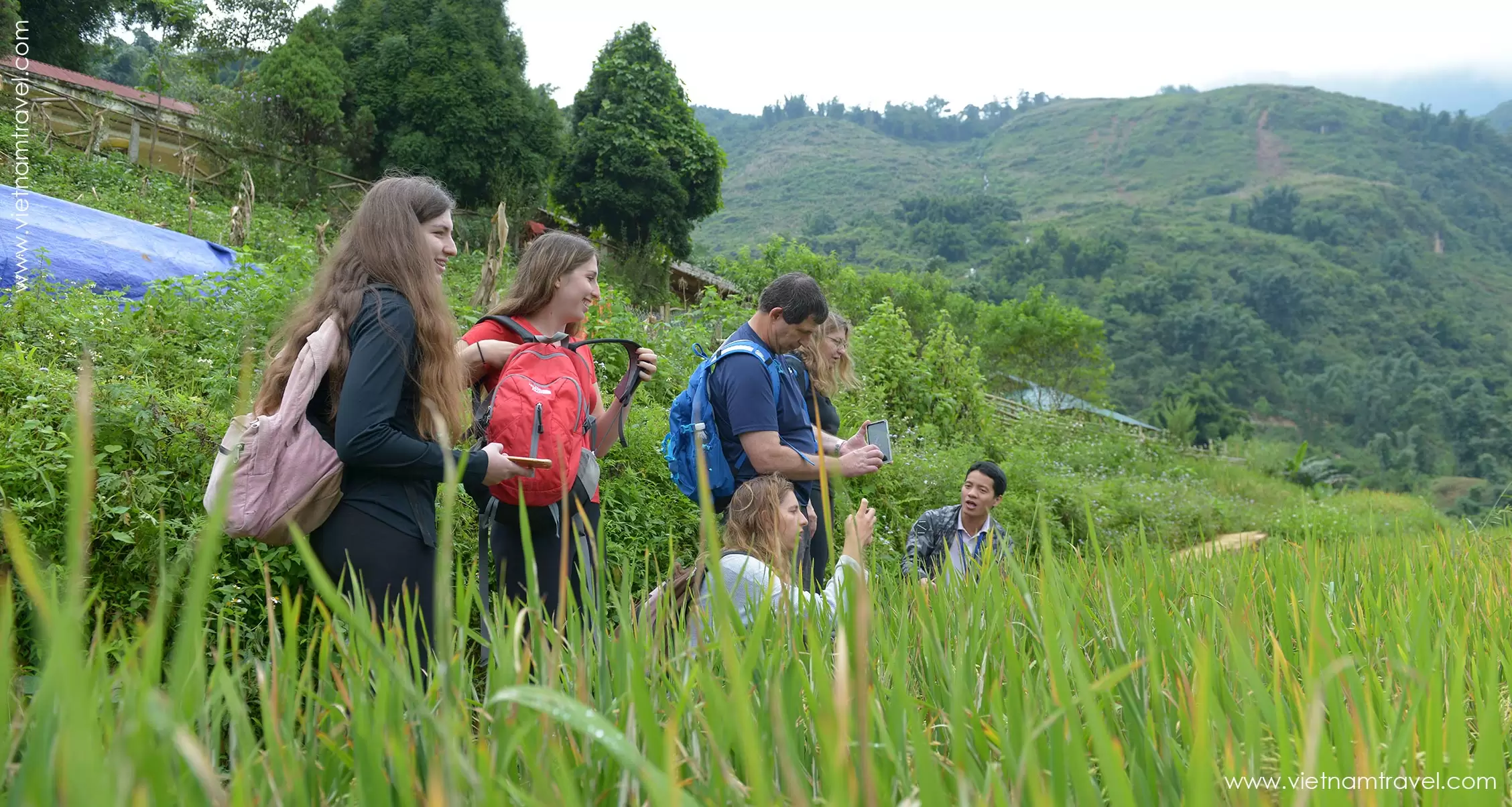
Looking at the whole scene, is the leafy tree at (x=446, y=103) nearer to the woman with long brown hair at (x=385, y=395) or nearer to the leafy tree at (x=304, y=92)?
the leafy tree at (x=304, y=92)

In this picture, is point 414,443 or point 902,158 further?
point 902,158

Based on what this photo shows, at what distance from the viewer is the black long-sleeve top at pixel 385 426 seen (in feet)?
7.13

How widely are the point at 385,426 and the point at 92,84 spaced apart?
28.5 metres

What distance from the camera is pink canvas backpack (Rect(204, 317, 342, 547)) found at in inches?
85.3

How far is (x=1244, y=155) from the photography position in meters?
119

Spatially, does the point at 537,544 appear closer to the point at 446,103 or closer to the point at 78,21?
the point at 446,103

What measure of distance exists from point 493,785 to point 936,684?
28.7 inches

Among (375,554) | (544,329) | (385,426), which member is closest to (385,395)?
(385,426)

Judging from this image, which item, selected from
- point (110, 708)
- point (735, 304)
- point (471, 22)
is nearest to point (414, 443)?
point (110, 708)

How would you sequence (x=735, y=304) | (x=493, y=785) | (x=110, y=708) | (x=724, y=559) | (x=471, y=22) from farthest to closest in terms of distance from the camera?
1. (x=471, y=22)
2. (x=735, y=304)
3. (x=724, y=559)
4. (x=110, y=708)
5. (x=493, y=785)

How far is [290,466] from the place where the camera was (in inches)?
85.9

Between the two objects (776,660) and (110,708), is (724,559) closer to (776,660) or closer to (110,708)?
(776,660)

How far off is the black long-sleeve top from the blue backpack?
1.12 m

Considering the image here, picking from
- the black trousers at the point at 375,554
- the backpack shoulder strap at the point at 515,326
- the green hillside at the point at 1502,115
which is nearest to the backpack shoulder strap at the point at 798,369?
the backpack shoulder strap at the point at 515,326
